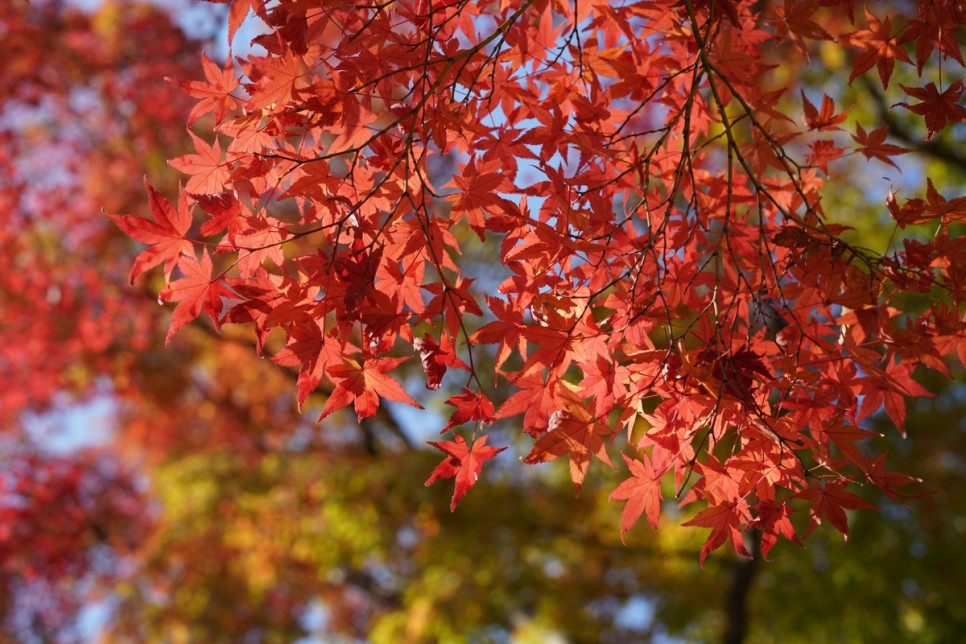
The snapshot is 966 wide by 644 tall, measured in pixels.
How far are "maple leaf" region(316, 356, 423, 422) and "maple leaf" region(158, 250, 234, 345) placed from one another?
217 millimetres

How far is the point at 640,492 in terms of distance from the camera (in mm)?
1414

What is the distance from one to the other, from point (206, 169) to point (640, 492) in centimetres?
95

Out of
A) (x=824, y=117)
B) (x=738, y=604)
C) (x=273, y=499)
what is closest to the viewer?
(x=824, y=117)

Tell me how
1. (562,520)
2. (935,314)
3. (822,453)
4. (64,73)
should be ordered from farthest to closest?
(64,73) → (562,520) → (935,314) → (822,453)

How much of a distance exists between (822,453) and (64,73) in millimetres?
7702

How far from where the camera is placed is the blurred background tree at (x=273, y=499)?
5730 mm

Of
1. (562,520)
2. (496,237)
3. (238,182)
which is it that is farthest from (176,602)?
(238,182)

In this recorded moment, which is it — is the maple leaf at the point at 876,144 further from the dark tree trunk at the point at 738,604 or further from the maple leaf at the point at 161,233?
the dark tree trunk at the point at 738,604

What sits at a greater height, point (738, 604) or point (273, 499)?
point (273, 499)

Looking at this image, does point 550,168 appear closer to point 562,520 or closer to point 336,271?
point 336,271

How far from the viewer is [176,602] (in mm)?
7738

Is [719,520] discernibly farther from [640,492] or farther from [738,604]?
[738,604]

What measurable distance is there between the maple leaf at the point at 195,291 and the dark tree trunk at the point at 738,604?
514 centimetres

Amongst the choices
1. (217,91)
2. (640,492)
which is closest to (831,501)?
(640,492)
